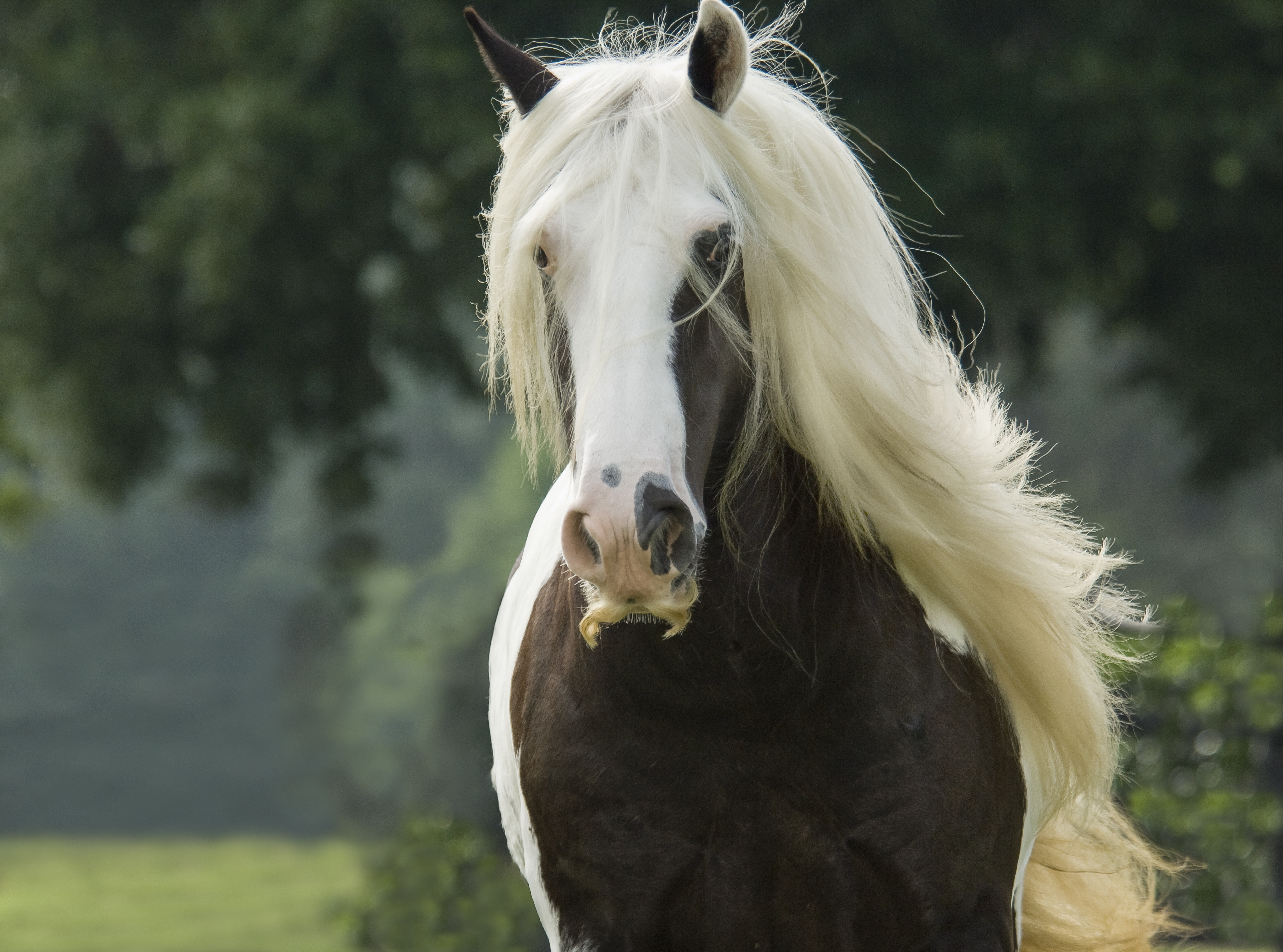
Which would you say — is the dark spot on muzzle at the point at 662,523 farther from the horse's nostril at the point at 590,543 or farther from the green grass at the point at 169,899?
the green grass at the point at 169,899

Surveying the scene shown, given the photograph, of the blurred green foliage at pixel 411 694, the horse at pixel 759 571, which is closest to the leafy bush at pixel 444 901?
the blurred green foliage at pixel 411 694

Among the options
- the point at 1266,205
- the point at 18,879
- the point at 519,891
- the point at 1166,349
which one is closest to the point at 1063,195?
the point at 1266,205

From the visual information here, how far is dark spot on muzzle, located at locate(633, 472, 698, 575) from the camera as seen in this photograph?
167 cm

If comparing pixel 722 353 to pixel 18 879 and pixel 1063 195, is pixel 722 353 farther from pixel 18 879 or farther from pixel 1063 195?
pixel 18 879

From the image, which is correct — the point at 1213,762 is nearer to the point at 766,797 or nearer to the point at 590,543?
the point at 766,797

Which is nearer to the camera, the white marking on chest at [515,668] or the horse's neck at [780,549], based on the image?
the horse's neck at [780,549]

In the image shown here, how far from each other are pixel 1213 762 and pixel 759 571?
4.66 meters

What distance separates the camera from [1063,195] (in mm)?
6789

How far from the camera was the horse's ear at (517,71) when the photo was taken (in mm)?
2174

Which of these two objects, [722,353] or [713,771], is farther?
[713,771]

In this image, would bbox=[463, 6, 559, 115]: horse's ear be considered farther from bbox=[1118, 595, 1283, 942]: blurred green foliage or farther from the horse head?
bbox=[1118, 595, 1283, 942]: blurred green foliage

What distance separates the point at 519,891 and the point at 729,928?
4134mm

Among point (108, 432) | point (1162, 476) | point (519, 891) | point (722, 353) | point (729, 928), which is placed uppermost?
point (1162, 476)

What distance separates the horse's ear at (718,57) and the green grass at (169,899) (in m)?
7.11
